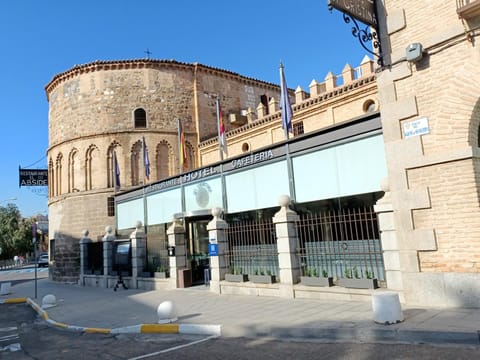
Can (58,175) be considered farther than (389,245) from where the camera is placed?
Yes

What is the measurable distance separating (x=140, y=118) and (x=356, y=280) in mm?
21539

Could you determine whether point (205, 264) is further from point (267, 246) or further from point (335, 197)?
point (335, 197)

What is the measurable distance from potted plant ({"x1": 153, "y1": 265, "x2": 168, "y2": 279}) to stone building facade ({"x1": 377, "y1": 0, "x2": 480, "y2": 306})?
9557 mm

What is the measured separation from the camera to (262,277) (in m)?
11.6

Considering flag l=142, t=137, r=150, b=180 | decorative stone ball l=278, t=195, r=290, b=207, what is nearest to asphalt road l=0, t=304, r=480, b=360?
decorative stone ball l=278, t=195, r=290, b=207

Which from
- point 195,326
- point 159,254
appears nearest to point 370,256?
point 195,326

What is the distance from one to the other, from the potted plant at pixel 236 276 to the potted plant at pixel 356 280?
338cm

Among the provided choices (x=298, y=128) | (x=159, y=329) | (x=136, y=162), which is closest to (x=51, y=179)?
(x=136, y=162)

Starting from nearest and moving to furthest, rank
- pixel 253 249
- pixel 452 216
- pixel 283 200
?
pixel 452 216 → pixel 283 200 → pixel 253 249

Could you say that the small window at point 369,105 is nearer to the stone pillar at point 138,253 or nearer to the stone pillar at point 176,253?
the stone pillar at point 176,253

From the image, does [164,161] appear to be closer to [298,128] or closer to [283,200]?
[298,128]

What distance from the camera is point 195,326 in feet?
27.0

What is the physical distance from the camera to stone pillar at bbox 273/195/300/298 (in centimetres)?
1073

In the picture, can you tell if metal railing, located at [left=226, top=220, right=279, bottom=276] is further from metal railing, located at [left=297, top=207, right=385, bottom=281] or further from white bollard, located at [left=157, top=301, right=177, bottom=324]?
white bollard, located at [left=157, top=301, right=177, bottom=324]
